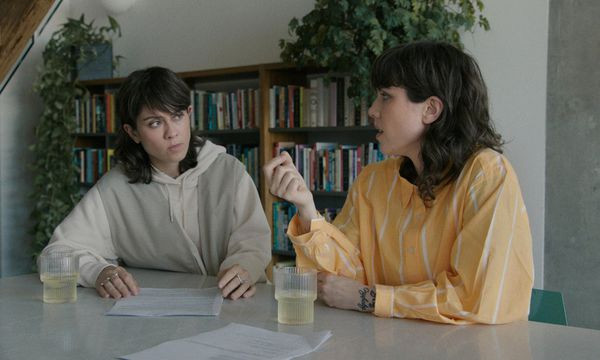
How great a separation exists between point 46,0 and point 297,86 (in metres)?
1.47

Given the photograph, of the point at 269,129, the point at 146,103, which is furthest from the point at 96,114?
the point at 146,103

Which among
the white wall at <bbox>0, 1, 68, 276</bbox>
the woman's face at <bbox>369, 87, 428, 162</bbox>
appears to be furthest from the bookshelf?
the woman's face at <bbox>369, 87, 428, 162</bbox>

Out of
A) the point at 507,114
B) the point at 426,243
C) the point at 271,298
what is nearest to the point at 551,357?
the point at 426,243

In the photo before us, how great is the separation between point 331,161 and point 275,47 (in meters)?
0.95

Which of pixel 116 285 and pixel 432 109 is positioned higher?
pixel 432 109

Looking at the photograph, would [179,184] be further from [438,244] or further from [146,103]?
[438,244]

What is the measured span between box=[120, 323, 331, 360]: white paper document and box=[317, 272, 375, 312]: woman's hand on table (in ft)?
0.65

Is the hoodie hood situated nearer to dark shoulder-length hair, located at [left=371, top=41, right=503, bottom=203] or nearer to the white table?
the white table

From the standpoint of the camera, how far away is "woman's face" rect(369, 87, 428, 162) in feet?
5.59

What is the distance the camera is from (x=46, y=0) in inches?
139

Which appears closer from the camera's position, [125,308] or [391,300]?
[391,300]

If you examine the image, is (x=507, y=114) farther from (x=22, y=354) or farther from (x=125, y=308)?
(x=22, y=354)

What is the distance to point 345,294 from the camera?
157 cm

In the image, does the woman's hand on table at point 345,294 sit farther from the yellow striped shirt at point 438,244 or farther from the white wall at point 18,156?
the white wall at point 18,156
